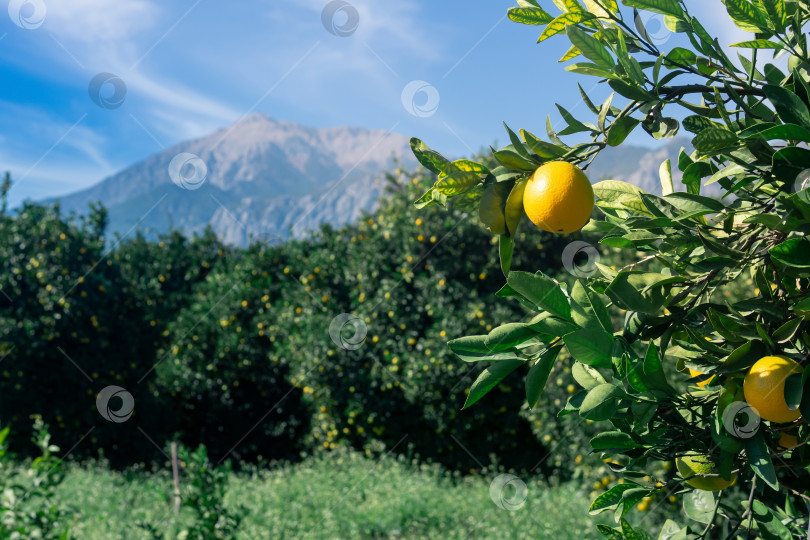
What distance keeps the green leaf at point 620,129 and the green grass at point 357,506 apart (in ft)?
11.3

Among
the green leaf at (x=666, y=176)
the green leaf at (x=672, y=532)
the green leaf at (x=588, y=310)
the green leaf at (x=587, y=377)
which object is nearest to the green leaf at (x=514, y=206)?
the green leaf at (x=588, y=310)

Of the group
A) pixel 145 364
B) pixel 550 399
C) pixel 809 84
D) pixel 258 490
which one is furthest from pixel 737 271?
pixel 145 364

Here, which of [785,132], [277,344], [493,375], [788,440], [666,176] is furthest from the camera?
[277,344]

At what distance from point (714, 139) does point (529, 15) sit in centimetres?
31

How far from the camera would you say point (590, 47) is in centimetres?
76

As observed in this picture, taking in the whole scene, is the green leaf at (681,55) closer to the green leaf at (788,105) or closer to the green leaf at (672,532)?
the green leaf at (788,105)

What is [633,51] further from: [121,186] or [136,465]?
[121,186]

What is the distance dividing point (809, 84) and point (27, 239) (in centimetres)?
725

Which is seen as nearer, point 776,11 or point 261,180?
point 776,11

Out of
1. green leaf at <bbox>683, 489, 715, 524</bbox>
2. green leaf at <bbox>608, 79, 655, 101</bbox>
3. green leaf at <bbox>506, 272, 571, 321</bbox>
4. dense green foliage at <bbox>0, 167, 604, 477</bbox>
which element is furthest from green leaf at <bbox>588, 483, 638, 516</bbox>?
dense green foliage at <bbox>0, 167, 604, 477</bbox>

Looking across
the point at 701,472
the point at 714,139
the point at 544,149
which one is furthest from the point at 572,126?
the point at 701,472

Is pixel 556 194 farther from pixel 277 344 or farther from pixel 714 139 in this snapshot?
pixel 277 344

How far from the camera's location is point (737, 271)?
0.85 metres

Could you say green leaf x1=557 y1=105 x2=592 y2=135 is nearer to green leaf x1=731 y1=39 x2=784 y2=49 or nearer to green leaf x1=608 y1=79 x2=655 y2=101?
green leaf x1=608 y1=79 x2=655 y2=101
